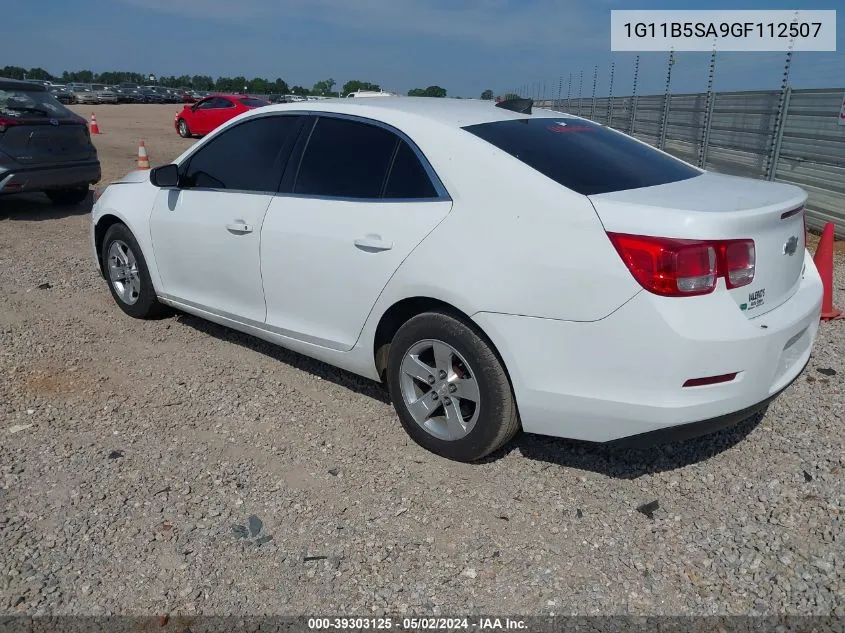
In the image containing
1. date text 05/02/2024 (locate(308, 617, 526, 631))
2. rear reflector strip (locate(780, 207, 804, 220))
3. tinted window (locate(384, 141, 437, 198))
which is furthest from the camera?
tinted window (locate(384, 141, 437, 198))

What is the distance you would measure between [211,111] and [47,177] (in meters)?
14.1

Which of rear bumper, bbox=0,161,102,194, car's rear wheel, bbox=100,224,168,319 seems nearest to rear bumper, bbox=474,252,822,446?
car's rear wheel, bbox=100,224,168,319

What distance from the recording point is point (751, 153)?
1149 cm

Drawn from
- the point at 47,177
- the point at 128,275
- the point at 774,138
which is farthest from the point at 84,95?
the point at 128,275

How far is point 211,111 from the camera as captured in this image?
22000 millimetres

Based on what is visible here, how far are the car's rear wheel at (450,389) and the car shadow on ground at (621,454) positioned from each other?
0.89 ft

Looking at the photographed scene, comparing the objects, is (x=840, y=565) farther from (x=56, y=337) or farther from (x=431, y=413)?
(x=56, y=337)

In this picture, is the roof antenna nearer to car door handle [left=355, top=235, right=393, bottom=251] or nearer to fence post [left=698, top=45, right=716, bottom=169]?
car door handle [left=355, top=235, right=393, bottom=251]

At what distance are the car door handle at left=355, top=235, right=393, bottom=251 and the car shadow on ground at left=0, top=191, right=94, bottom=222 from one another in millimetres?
7543

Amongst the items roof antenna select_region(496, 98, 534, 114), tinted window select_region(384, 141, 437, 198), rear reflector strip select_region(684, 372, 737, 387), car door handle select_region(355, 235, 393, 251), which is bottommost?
rear reflector strip select_region(684, 372, 737, 387)

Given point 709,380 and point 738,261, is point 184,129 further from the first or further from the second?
point 709,380

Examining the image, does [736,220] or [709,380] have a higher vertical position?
[736,220]

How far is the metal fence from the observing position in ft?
30.8

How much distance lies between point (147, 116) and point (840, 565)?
35371 millimetres
